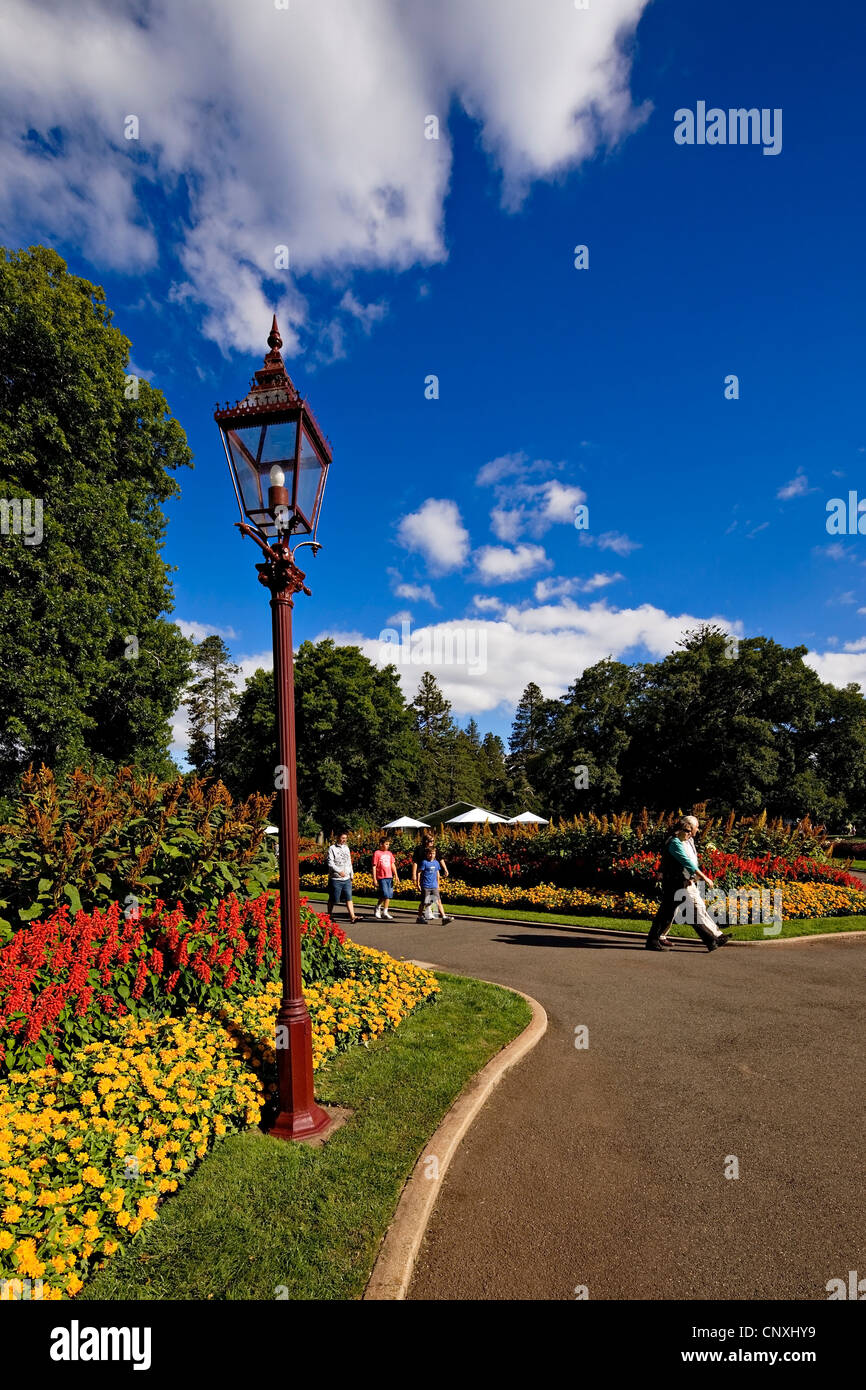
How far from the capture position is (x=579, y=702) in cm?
3778

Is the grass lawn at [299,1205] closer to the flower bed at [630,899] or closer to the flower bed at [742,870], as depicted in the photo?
the flower bed at [630,899]

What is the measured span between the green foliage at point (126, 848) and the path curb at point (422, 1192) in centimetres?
282

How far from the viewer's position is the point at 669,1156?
371 centimetres

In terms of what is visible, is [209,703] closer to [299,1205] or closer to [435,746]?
[435,746]

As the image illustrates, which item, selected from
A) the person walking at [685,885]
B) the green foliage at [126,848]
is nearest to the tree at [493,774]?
the person walking at [685,885]

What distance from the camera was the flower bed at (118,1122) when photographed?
2.71 m

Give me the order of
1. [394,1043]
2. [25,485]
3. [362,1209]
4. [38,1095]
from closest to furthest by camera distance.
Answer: [362,1209]
[38,1095]
[394,1043]
[25,485]

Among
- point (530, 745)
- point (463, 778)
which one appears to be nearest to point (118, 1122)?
point (463, 778)

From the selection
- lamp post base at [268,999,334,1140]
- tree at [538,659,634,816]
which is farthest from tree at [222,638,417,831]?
lamp post base at [268,999,334,1140]

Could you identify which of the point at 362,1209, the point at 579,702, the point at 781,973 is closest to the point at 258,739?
the point at 579,702

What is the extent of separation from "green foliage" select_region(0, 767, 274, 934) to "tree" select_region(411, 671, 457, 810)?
174ft

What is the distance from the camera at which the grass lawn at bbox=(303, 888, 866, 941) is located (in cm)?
975

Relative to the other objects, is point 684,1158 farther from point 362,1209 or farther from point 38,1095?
point 38,1095
